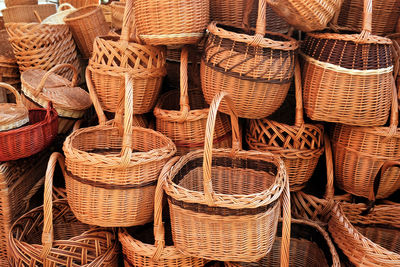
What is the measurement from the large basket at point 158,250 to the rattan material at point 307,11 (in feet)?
2.40

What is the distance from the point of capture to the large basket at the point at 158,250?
1305mm

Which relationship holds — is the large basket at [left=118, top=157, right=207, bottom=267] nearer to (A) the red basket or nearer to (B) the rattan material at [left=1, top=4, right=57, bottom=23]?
(A) the red basket

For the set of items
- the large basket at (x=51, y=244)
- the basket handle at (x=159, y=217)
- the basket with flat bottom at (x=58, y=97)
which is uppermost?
the basket with flat bottom at (x=58, y=97)

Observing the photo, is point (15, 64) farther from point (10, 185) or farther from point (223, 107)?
point (223, 107)

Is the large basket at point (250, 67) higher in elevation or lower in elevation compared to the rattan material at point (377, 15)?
lower

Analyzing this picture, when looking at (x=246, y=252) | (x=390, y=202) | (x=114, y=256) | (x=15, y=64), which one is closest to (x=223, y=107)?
(x=246, y=252)

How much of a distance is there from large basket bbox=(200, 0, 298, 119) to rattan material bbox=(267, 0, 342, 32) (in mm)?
79

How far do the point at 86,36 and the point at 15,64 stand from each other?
48cm

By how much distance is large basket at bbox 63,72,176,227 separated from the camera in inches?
52.5

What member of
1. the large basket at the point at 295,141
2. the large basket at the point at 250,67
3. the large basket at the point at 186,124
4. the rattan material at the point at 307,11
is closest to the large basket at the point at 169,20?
the large basket at the point at 250,67

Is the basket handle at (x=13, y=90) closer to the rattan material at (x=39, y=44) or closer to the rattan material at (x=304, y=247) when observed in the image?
the rattan material at (x=39, y=44)

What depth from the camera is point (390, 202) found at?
68.8 inches

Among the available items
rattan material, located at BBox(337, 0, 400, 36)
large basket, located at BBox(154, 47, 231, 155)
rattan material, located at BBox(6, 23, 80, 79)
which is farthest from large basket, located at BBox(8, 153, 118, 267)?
rattan material, located at BBox(337, 0, 400, 36)

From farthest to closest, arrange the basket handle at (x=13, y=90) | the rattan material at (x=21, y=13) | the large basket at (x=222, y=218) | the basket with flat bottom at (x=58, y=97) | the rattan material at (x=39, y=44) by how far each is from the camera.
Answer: the rattan material at (x=21, y=13), the rattan material at (x=39, y=44), the basket with flat bottom at (x=58, y=97), the basket handle at (x=13, y=90), the large basket at (x=222, y=218)
